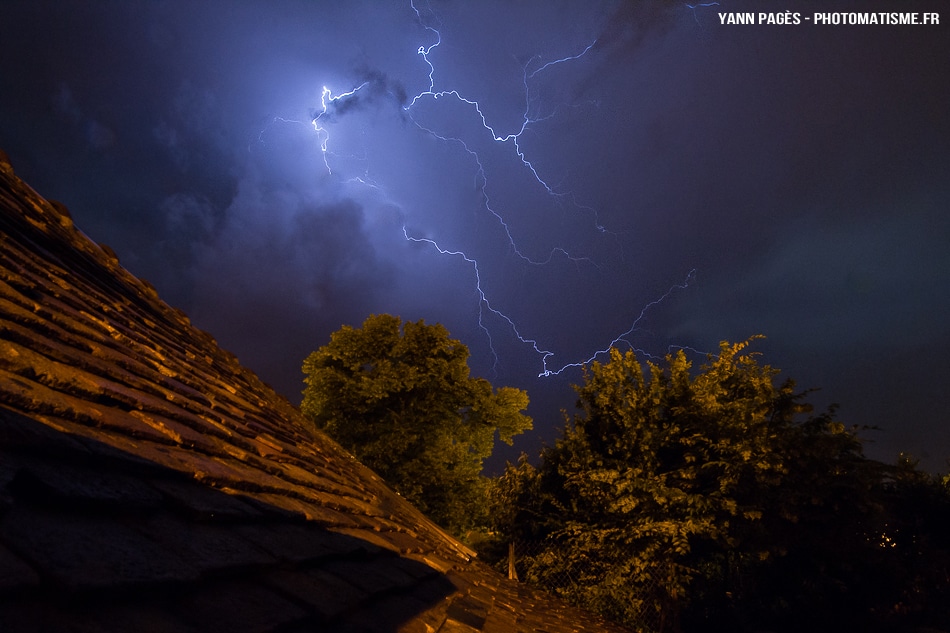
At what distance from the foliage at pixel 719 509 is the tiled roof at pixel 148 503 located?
832cm

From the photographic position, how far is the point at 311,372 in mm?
16516

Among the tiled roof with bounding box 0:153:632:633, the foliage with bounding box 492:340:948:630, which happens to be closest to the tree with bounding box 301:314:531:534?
the foliage with bounding box 492:340:948:630

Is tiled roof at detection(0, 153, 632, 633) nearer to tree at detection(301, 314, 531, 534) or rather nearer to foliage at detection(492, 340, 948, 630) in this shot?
foliage at detection(492, 340, 948, 630)

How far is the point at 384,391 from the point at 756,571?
12.1 metres

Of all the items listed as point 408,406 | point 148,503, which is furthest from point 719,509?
point 148,503

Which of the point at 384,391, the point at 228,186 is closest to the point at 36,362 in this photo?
the point at 384,391

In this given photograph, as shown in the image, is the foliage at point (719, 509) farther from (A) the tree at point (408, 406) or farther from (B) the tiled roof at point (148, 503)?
(B) the tiled roof at point (148, 503)

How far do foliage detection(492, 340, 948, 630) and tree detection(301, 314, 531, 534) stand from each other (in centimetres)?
487

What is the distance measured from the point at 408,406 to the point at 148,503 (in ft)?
50.8

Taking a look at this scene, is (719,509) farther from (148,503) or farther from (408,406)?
(148,503)

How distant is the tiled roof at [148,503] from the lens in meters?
0.72

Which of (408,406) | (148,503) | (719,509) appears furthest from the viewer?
(408,406)

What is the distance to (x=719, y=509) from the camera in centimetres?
994

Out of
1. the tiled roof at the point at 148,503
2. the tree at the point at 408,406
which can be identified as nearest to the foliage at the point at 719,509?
the tree at the point at 408,406
